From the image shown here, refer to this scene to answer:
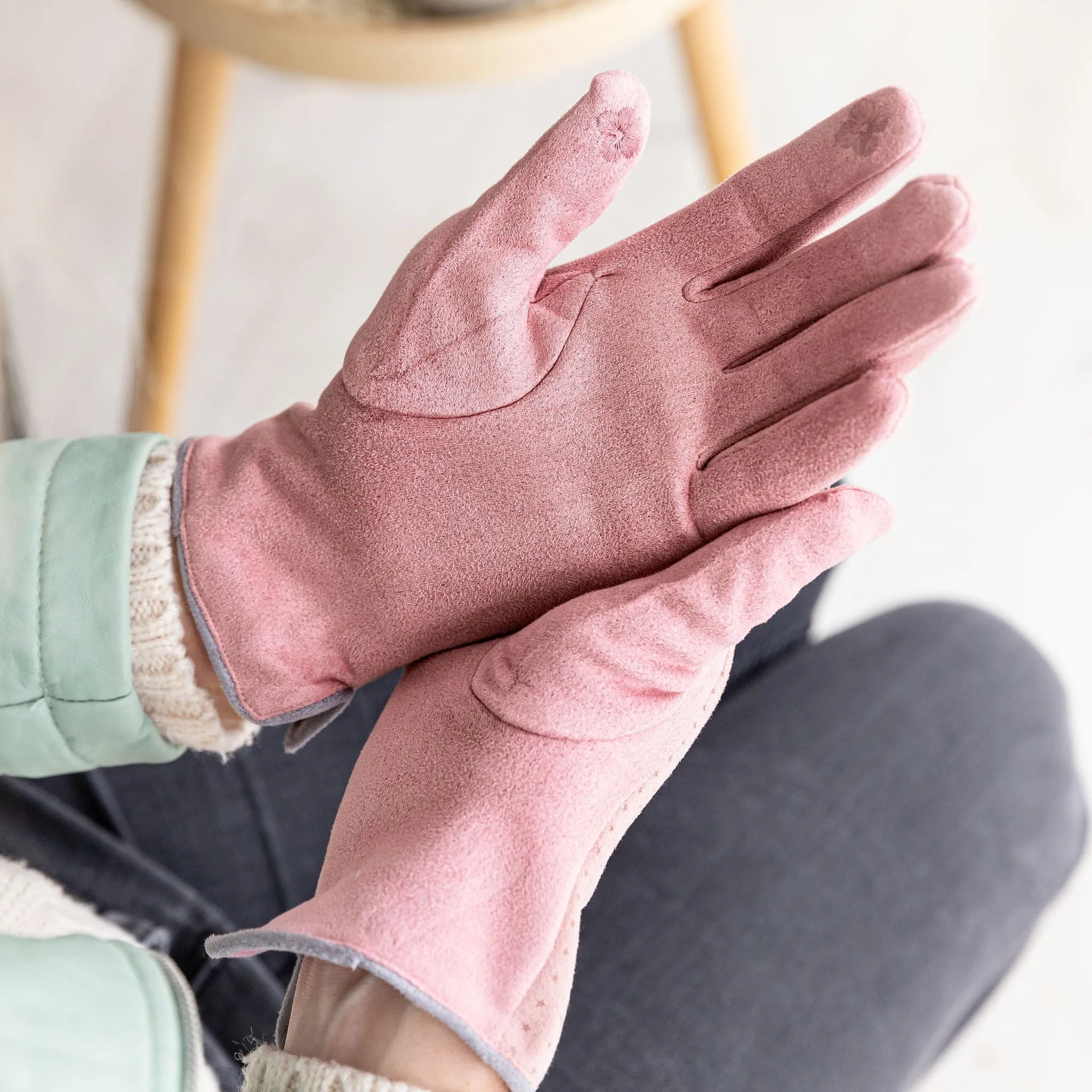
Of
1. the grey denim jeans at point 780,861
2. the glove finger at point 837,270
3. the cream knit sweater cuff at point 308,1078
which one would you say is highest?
the glove finger at point 837,270

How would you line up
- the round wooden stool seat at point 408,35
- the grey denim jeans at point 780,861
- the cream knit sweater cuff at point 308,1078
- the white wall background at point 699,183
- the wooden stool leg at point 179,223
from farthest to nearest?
the white wall background at point 699,183 < the wooden stool leg at point 179,223 < the round wooden stool seat at point 408,35 < the grey denim jeans at point 780,861 < the cream knit sweater cuff at point 308,1078

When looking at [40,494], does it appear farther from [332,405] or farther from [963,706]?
[963,706]

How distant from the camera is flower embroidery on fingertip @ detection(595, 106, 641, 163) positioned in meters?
0.41

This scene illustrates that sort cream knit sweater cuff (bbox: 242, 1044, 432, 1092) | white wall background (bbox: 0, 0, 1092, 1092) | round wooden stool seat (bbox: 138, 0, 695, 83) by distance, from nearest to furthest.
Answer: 1. cream knit sweater cuff (bbox: 242, 1044, 432, 1092)
2. round wooden stool seat (bbox: 138, 0, 695, 83)
3. white wall background (bbox: 0, 0, 1092, 1092)

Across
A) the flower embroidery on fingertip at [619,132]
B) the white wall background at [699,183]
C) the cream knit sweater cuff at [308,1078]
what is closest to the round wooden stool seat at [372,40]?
the white wall background at [699,183]

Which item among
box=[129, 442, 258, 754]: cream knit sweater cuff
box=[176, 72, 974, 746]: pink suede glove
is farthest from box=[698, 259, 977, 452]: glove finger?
box=[129, 442, 258, 754]: cream knit sweater cuff

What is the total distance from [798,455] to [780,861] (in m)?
0.24

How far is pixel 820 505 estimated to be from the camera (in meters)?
0.39

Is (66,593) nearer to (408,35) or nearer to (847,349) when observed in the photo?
(847,349)

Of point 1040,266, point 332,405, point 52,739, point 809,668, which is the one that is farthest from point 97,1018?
point 1040,266

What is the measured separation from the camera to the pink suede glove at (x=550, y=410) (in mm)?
407

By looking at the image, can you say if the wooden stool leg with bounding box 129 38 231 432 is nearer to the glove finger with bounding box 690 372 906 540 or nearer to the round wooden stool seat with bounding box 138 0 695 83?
the round wooden stool seat with bounding box 138 0 695 83

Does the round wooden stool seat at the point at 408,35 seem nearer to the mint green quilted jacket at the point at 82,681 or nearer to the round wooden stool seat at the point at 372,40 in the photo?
the round wooden stool seat at the point at 372,40

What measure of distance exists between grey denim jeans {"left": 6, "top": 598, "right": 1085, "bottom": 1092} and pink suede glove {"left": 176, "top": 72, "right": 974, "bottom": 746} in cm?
13
